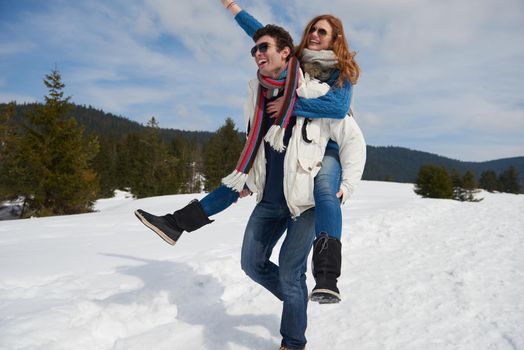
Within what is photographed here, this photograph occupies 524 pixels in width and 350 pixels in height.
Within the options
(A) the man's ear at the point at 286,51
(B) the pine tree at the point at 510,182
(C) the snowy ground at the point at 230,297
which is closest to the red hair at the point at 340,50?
(A) the man's ear at the point at 286,51

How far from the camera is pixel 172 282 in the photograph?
3.94 metres

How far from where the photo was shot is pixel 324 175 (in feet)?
7.59

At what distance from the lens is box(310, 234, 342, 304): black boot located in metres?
1.92

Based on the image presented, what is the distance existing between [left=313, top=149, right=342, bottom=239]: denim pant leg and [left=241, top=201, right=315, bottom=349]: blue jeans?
24 cm

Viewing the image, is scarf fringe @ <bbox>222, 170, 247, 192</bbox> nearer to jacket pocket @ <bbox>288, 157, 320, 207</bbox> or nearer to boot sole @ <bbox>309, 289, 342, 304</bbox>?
jacket pocket @ <bbox>288, 157, 320, 207</bbox>

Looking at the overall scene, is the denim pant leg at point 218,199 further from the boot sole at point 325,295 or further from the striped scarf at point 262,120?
the boot sole at point 325,295

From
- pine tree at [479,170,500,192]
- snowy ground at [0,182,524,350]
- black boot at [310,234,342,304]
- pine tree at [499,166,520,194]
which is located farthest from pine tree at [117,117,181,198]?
pine tree at [499,166,520,194]

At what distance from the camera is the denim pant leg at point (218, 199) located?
2693 mm

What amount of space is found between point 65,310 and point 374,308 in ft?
9.35

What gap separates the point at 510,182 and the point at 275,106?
9616cm

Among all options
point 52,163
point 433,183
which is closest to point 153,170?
point 52,163

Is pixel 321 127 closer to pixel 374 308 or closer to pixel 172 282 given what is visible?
pixel 374 308

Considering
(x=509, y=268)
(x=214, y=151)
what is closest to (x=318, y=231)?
(x=509, y=268)

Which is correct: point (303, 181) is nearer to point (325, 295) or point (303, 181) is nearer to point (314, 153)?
point (314, 153)
